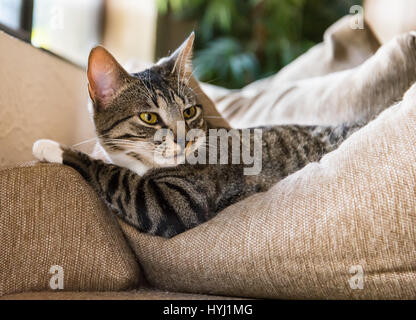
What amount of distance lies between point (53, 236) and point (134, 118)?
387 mm

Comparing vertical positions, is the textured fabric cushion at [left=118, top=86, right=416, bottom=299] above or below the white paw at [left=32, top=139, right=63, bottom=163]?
below

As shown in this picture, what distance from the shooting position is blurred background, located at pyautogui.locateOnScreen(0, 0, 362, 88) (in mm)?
2484

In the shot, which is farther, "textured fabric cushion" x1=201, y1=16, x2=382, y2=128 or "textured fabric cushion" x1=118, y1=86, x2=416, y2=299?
"textured fabric cushion" x1=201, y1=16, x2=382, y2=128

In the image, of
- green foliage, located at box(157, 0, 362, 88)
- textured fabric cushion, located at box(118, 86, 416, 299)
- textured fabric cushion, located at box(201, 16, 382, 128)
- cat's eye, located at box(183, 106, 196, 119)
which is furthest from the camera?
green foliage, located at box(157, 0, 362, 88)

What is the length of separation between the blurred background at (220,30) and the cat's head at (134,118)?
1.15m

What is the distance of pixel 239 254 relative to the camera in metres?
0.80

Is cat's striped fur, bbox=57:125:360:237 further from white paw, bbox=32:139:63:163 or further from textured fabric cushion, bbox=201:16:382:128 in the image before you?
textured fabric cushion, bbox=201:16:382:128

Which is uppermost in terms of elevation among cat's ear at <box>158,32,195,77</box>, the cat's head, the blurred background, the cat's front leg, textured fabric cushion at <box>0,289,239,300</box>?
the blurred background

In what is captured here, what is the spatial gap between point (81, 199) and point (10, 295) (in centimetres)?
22

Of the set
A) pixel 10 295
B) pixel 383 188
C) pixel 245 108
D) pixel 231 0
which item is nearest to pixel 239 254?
pixel 383 188

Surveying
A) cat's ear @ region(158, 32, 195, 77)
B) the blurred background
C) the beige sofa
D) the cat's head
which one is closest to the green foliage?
the blurred background

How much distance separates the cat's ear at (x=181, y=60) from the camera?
119cm

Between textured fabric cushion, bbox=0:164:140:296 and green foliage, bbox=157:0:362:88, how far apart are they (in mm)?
2206
